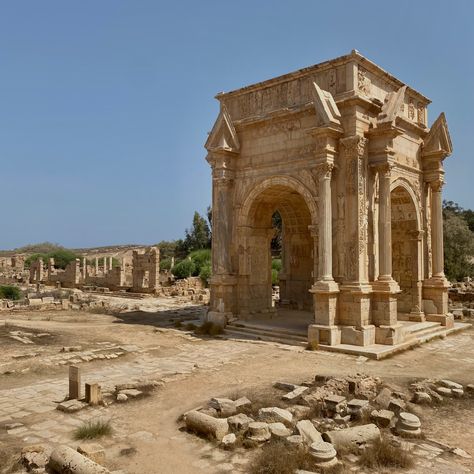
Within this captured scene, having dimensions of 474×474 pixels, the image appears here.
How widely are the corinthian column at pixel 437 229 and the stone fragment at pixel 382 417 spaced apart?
9428 millimetres

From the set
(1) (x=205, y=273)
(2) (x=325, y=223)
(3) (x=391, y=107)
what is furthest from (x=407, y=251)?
(1) (x=205, y=273)

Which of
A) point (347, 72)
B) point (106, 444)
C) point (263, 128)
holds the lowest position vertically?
point (106, 444)

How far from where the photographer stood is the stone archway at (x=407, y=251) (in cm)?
1376

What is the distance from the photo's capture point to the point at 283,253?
17859 mm

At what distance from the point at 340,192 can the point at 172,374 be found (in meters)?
6.29

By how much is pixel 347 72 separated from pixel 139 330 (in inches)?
372

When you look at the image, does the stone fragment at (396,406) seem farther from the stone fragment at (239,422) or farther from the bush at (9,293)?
the bush at (9,293)

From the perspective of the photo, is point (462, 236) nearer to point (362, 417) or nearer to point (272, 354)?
point (272, 354)

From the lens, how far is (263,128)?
13305 mm

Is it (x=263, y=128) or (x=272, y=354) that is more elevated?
(x=263, y=128)

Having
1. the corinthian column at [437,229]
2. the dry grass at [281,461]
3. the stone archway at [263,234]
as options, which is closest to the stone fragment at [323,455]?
the dry grass at [281,461]

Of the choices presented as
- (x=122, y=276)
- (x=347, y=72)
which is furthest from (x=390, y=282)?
(x=122, y=276)

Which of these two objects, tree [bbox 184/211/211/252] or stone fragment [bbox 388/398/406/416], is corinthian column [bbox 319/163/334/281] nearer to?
stone fragment [bbox 388/398/406/416]

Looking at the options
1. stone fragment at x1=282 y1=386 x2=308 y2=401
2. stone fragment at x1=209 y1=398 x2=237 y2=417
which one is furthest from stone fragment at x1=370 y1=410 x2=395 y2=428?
stone fragment at x1=209 y1=398 x2=237 y2=417
